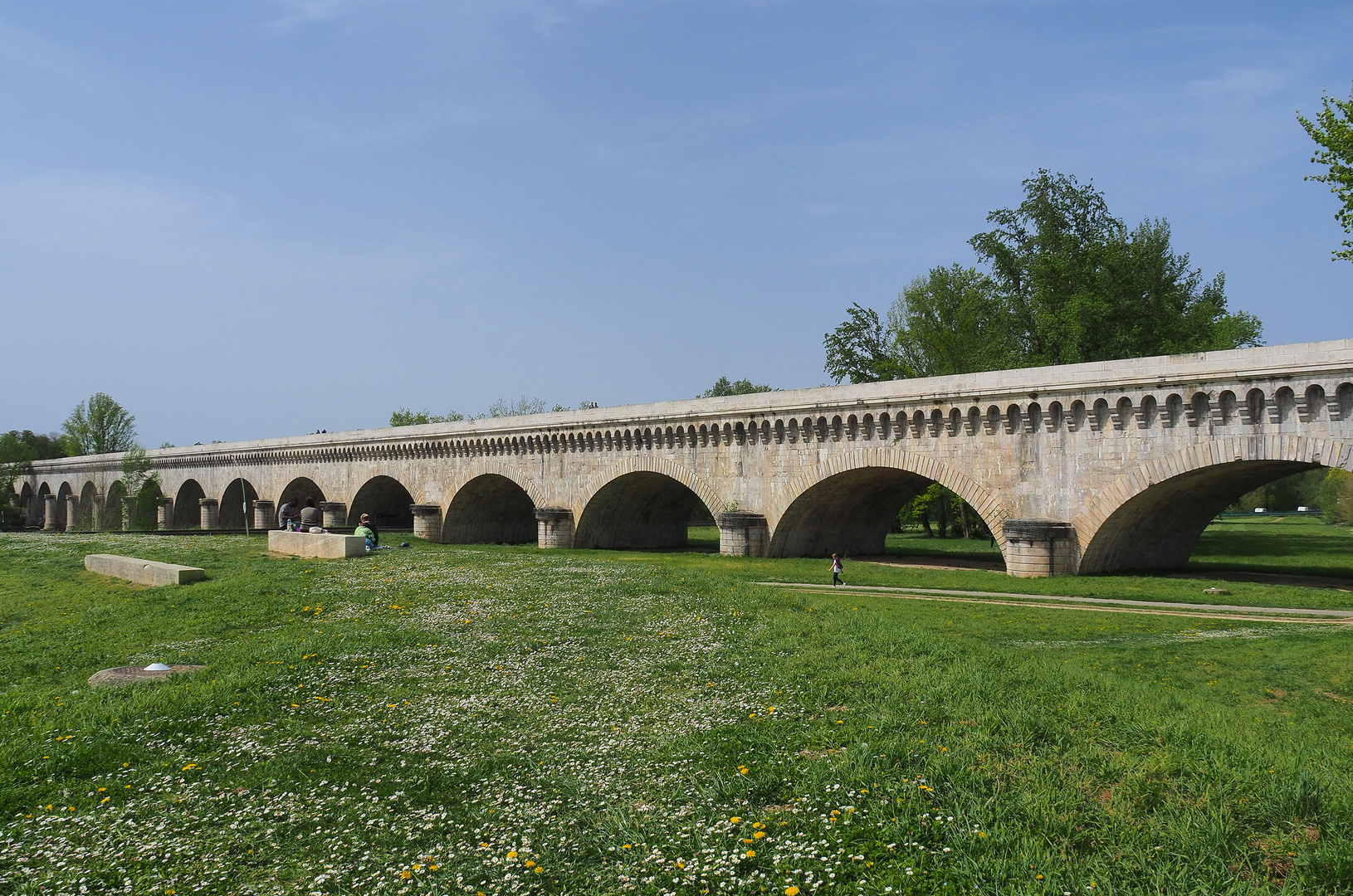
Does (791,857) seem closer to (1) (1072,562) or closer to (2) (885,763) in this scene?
(2) (885,763)

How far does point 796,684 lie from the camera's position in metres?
10.3

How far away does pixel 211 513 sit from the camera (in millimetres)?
61969

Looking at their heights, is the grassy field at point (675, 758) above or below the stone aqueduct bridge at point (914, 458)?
below

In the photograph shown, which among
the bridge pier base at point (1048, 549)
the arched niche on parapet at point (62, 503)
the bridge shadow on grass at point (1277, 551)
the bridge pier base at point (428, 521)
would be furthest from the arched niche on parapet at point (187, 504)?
the bridge shadow on grass at point (1277, 551)

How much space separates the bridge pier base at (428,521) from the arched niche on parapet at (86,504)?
4281 centimetres

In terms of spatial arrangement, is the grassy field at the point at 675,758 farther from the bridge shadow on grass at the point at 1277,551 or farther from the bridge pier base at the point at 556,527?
the bridge pier base at the point at 556,527

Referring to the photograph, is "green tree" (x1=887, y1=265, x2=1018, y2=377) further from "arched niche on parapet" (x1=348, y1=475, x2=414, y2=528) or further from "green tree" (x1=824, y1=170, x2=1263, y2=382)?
"arched niche on parapet" (x1=348, y1=475, x2=414, y2=528)

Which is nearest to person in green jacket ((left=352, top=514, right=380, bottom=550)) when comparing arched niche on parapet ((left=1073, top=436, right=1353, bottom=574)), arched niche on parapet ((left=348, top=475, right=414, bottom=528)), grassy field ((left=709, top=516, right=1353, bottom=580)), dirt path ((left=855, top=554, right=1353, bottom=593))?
dirt path ((left=855, top=554, right=1353, bottom=593))

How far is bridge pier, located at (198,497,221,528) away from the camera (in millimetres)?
61438

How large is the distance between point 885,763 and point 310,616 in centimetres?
1140

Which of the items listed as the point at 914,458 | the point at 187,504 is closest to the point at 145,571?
the point at 914,458

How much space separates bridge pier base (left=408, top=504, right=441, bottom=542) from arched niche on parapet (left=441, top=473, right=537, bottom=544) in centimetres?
43

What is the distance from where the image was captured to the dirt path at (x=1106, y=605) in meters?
17.2

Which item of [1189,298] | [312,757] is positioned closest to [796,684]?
[312,757]
